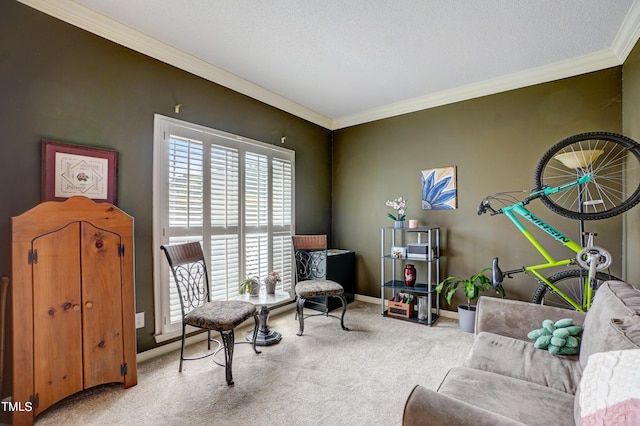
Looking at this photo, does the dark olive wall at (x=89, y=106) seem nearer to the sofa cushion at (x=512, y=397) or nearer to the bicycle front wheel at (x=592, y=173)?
the sofa cushion at (x=512, y=397)

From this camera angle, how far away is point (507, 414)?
118cm

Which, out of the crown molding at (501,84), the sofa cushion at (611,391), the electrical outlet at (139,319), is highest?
the crown molding at (501,84)

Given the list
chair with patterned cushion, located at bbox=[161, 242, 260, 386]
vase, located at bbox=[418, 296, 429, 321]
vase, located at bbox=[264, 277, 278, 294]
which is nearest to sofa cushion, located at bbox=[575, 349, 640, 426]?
chair with patterned cushion, located at bbox=[161, 242, 260, 386]

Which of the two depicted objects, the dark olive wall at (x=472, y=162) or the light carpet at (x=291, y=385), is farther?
the dark olive wall at (x=472, y=162)

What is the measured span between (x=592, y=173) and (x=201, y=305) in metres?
3.83

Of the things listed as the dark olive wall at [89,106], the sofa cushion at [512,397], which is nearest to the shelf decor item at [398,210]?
the dark olive wall at [89,106]

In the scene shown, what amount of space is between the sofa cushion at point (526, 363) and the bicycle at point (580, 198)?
117 cm

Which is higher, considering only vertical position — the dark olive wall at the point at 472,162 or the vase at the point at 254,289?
the dark olive wall at the point at 472,162

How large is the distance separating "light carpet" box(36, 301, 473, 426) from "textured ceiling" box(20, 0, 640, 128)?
270cm

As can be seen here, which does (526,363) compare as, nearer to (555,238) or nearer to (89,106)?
(555,238)

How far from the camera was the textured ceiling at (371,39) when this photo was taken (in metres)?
2.17

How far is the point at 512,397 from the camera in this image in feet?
4.25

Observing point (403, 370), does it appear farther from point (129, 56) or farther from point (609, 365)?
point (129, 56)

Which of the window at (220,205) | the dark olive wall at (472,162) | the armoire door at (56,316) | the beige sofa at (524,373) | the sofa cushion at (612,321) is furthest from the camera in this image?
the dark olive wall at (472,162)
